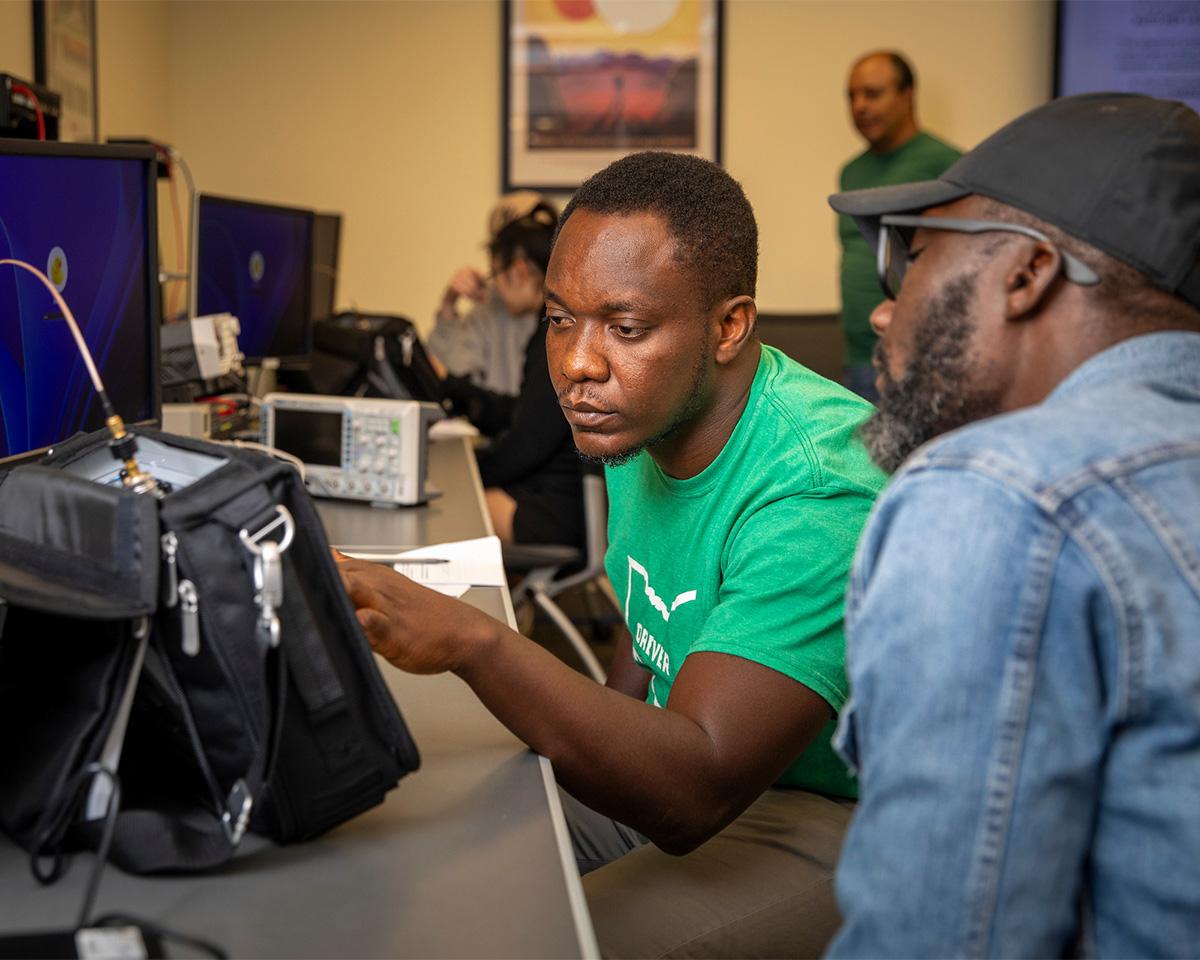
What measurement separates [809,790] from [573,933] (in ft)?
2.07

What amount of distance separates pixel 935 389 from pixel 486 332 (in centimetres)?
325

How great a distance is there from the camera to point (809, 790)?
140cm

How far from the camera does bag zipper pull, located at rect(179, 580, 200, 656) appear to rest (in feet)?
2.88

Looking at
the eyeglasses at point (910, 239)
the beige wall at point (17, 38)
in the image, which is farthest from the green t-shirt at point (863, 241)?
the eyeglasses at point (910, 239)

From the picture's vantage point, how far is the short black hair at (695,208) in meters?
1.43

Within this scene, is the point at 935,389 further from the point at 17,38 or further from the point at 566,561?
the point at 17,38

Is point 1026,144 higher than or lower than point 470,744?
higher

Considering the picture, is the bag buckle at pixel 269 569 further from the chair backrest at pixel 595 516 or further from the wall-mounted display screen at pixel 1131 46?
the wall-mounted display screen at pixel 1131 46

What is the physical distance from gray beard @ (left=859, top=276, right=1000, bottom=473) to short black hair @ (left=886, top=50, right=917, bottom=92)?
12.6 ft

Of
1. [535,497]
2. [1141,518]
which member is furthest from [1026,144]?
[535,497]

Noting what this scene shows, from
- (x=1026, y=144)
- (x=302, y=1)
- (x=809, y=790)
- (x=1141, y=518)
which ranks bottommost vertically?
(x=809, y=790)

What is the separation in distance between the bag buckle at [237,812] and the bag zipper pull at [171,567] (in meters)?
0.14

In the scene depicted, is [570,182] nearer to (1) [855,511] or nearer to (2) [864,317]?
(2) [864,317]

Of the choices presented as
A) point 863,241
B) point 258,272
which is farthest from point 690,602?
point 863,241
